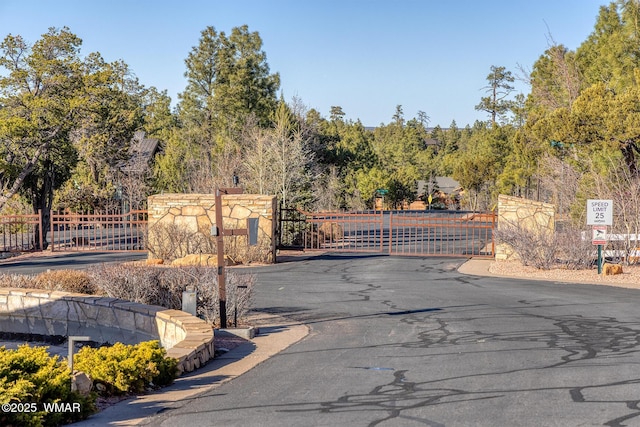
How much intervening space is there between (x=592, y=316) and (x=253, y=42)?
35.8m

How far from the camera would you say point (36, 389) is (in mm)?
6742

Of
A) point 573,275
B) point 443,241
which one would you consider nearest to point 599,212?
point 573,275

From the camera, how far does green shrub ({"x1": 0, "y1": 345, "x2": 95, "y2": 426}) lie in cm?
636

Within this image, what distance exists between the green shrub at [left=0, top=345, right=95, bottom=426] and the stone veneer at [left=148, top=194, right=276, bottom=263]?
15517 millimetres

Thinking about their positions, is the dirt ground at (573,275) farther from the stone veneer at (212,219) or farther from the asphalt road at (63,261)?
the asphalt road at (63,261)

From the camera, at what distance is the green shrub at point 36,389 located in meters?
6.36

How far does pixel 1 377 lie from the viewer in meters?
6.97

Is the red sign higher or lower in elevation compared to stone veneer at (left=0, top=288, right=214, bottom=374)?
higher

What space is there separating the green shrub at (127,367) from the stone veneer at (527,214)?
50.5 ft

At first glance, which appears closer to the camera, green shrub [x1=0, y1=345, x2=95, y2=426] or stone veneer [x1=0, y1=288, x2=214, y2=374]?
green shrub [x1=0, y1=345, x2=95, y2=426]

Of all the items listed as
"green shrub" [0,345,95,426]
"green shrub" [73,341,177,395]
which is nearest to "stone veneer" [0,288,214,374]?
"green shrub" [73,341,177,395]

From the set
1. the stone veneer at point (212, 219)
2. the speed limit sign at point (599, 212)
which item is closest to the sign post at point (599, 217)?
the speed limit sign at point (599, 212)

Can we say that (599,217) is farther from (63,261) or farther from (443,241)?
(63,261)

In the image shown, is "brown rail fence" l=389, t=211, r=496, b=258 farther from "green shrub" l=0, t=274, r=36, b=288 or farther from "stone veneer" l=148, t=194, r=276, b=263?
"green shrub" l=0, t=274, r=36, b=288
